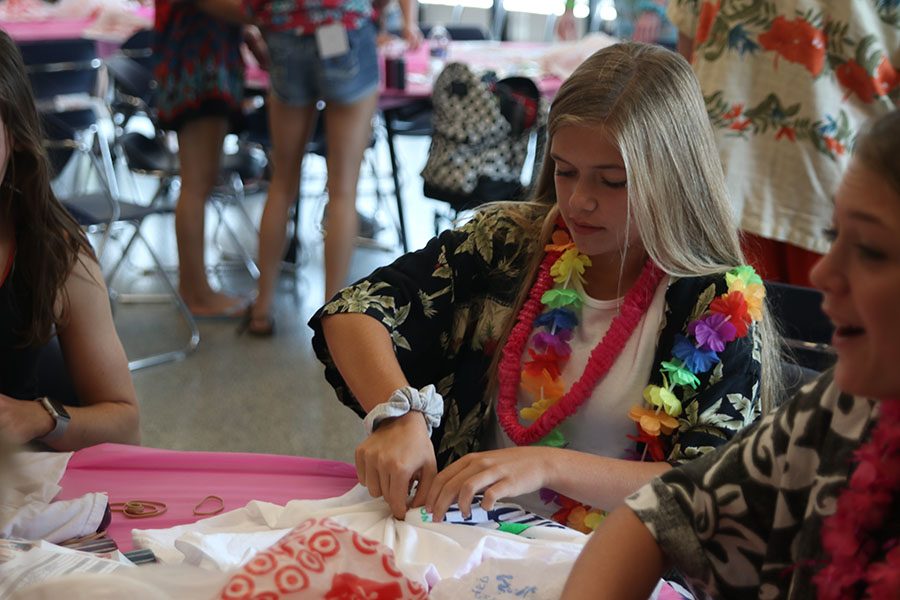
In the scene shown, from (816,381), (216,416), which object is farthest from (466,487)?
(216,416)

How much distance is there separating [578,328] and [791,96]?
1255 millimetres

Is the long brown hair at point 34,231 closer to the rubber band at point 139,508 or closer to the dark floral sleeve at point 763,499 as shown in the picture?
the rubber band at point 139,508

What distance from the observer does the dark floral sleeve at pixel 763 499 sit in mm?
1059

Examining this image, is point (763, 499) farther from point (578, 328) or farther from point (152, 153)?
point (152, 153)

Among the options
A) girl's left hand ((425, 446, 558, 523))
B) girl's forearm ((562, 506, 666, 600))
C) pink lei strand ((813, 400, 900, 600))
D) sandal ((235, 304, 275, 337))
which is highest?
pink lei strand ((813, 400, 900, 600))

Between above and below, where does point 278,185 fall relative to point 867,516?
below

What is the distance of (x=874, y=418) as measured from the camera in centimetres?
104

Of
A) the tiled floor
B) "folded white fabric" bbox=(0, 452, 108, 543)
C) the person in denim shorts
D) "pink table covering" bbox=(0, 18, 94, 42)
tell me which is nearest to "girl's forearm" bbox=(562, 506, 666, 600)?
"folded white fabric" bbox=(0, 452, 108, 543)

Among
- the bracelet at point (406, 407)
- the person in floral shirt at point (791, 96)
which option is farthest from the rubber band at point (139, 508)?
the person in floral shirt at point (791, 96)

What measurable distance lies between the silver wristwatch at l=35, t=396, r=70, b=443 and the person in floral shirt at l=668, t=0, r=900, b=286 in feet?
5.56

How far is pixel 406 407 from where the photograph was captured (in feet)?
5.07

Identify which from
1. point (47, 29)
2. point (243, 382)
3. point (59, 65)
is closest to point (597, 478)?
point (243, 382)

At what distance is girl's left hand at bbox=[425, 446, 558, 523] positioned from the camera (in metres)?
1.41

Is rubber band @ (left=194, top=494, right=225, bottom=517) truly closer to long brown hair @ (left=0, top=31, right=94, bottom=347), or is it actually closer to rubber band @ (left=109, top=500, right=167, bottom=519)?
rubber band @ (left=109, top=500, right=167, bottom=519)
